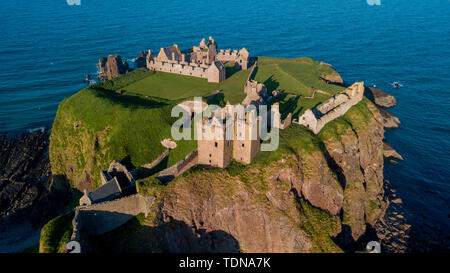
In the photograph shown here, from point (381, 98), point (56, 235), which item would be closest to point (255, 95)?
point (56, 235)

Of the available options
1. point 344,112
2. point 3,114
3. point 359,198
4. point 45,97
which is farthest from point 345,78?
point 3,114

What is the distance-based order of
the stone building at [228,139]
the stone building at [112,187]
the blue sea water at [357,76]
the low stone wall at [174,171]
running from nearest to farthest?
the stone building at [112,187] < the stone building at [228,139] < the low stone wall at [174,171] < the blue sea water at [357,76]

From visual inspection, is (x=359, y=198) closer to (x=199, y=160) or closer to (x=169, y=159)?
(x=199, y=160)

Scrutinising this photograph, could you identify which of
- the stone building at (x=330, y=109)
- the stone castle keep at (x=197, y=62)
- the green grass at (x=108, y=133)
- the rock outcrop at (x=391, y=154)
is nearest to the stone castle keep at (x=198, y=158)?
the stone building at (x=330, y=109)

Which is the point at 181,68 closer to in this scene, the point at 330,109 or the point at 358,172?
the point at 330,109

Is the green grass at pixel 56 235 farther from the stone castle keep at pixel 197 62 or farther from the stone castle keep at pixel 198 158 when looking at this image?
the stone castle keep at pixel 197 62
